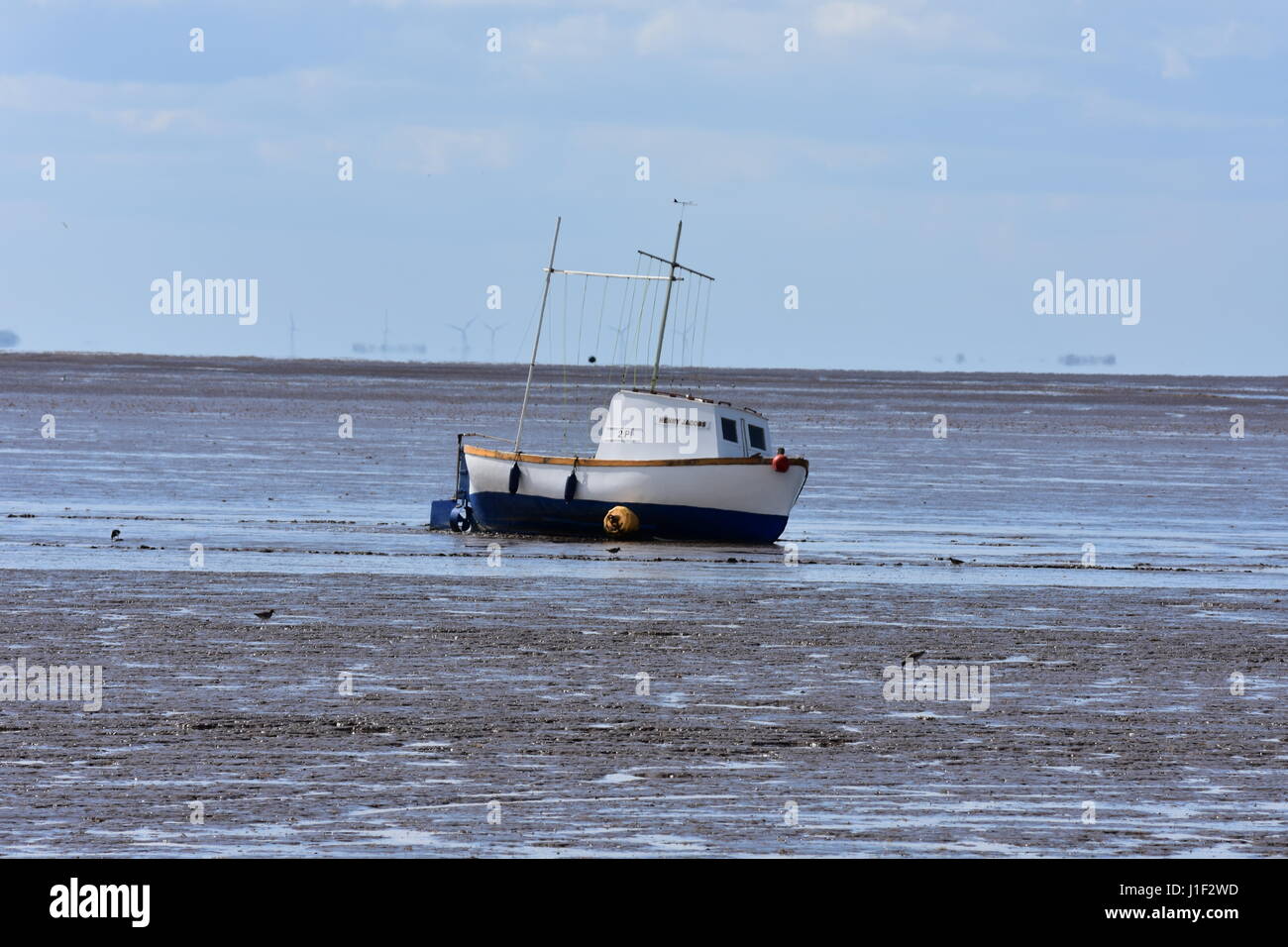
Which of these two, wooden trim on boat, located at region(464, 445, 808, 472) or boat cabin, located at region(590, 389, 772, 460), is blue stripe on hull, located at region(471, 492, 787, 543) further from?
boat cabin, located at region(590, 389, 772, 460)

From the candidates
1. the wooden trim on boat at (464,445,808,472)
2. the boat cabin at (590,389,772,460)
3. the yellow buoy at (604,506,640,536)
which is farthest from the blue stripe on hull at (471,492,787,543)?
the boat cabin at (590,389,772,460)

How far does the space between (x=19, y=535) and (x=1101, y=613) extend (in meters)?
18.7

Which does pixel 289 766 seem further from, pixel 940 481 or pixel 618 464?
pixel 940 481

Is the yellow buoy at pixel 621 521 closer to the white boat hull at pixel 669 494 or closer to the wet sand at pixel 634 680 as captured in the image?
the white boat hull at pixel 669 494

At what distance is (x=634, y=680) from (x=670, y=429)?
1770 centimetres

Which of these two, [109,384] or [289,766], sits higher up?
[109,384]

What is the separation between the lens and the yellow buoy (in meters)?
37.1

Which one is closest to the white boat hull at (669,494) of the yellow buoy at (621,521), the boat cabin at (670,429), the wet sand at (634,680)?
the yellow buoy at (621,521)

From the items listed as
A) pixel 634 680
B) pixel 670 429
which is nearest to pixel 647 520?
pixel 670 429

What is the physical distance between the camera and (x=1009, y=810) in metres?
14.2

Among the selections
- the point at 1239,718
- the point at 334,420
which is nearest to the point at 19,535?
the point at 1239,718

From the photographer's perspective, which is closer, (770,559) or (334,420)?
(770,559)

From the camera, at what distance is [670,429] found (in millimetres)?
37562
